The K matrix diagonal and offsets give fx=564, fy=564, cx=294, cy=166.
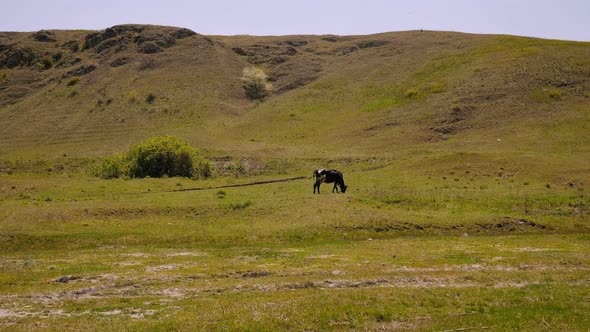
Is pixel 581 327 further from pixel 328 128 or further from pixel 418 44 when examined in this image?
pixel 418 44

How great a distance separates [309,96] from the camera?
110 metres

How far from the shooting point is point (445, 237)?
3362 centimetres

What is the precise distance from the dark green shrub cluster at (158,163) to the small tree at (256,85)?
57.4 metres

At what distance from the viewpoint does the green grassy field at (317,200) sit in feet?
61.2

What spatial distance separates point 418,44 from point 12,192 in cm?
10214

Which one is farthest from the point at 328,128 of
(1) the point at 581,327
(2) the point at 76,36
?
(2) the point at 76,36

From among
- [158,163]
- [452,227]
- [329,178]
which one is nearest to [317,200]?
[329,178]

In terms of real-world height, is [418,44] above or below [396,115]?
above

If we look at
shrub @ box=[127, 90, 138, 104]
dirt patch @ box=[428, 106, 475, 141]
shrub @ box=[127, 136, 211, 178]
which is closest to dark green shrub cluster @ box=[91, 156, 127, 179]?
shrub @ box=[127, 136, 211, 178]

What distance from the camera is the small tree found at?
398ft

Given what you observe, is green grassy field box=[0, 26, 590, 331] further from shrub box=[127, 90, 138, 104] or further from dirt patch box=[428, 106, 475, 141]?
shrub box=[127, 90, 138, 104]

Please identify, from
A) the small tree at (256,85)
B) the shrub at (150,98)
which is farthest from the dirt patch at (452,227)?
the small tree at (256,85)

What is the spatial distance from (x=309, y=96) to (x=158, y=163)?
51.8m

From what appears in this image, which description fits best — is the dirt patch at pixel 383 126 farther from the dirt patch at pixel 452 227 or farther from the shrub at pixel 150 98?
the dirt patch at pixel 452 227
